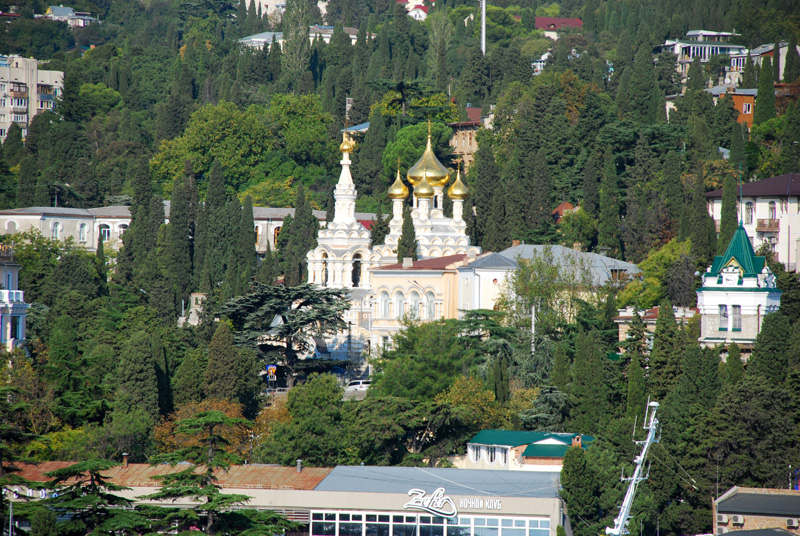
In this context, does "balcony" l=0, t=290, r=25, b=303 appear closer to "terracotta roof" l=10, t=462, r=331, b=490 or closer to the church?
"terracotta roof" l=10, t=462, r=331, b=490

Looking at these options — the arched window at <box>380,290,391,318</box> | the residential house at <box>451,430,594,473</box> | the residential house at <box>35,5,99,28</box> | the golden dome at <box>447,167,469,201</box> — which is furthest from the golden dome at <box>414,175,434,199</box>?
the residential house at <box>35,5,99,28</box>

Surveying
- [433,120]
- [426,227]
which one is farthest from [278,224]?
[426,227]

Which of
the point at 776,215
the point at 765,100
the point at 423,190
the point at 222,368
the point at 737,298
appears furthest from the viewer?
the point at 765,100

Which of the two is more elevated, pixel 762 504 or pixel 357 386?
pixel 357 386

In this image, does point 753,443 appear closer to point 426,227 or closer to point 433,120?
point 426,227

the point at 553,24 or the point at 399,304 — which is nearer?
the point at 399,304

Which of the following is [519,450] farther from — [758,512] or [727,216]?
[727,216]

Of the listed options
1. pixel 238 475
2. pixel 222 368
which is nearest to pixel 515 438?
pixel 238 475
